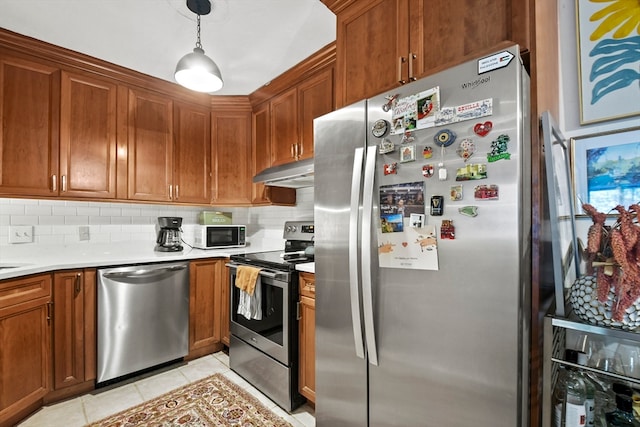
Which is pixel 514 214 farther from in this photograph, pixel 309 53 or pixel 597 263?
pixel 309 53

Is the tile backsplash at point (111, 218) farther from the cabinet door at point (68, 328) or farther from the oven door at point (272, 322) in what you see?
the oven door at point (272, 322)

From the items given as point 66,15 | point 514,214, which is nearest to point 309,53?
point 66,15

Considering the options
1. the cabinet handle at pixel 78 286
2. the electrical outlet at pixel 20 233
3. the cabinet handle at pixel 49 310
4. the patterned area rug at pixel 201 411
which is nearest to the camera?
the patterned area rug at pixel 201 411

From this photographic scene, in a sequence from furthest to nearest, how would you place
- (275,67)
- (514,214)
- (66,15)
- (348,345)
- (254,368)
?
(275,67) → (254,368) → (66,15) → (348,345) → (514,214)

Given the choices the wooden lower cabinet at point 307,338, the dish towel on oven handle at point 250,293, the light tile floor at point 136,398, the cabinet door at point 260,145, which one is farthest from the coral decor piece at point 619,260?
the cabinet door at point 260,145

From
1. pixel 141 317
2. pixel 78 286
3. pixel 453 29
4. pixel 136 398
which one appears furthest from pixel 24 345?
pixel 453 29

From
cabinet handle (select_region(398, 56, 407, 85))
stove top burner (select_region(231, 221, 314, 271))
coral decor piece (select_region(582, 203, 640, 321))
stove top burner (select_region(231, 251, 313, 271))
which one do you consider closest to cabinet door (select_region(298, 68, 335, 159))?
stove top burner (select_region(231, 221, 314, 271))

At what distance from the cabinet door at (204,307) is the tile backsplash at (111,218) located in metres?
0.70

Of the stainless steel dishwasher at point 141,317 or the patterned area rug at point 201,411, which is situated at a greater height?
the stainless steel dishwasher at point 141,317

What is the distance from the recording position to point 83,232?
259 centimetres

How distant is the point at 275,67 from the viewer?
247 cm

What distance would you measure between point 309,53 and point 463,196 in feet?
5.85

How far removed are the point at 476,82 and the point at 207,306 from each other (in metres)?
2.55

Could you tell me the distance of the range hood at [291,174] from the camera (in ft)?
7.04
